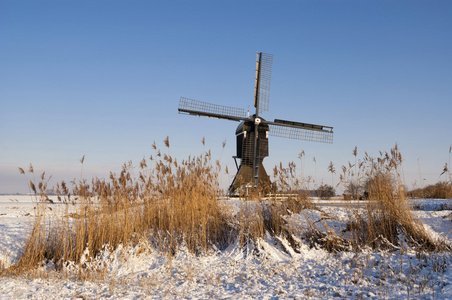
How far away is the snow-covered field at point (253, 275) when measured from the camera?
165 inches

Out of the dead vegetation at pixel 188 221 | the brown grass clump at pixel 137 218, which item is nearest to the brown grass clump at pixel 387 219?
the dead vegetation at pixel 188 221

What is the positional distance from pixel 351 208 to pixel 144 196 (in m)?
3.99

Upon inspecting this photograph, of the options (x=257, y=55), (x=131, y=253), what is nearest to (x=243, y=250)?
(x=131, y=253)

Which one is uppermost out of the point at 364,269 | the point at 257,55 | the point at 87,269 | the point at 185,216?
the point at 257,55

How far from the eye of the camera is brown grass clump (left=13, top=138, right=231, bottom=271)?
18.5ft

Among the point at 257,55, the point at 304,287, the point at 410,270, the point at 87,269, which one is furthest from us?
the point at 257,55

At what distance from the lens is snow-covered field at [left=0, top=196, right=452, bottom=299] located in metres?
4.20

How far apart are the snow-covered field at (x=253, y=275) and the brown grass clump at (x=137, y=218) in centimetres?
24

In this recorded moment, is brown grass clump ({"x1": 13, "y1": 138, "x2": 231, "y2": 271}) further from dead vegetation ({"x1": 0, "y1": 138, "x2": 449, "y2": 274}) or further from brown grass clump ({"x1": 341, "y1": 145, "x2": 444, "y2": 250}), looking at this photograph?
brown grass clump ({"x1": 341, "y1": 145, "x2": 444, "y2": 250})

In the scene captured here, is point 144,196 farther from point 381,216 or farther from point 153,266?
point 381,216

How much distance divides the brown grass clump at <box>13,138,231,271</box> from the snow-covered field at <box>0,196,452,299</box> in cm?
24

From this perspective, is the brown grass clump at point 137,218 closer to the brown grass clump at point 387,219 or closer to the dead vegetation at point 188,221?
the dead vegetation at point 188,221

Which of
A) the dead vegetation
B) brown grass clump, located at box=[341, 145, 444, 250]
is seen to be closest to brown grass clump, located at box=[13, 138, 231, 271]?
the dead vegetation

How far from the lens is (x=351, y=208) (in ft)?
20.9
